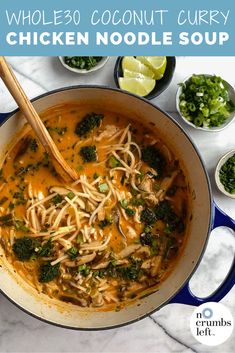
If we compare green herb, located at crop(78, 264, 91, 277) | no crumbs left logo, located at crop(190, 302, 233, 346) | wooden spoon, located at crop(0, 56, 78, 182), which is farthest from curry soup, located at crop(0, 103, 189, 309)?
no crumbs left logo, located at crop(190, 302, 233, 346)

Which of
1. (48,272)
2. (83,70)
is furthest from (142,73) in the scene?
(48,272)

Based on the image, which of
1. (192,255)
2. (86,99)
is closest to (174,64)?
(86,99)

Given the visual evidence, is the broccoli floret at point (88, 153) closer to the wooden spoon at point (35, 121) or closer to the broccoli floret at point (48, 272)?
the wooden spoon at point (35, 121)

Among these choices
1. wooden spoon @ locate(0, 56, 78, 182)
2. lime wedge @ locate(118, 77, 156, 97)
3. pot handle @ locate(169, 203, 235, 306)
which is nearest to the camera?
wooden spoon @ locate(0, 56, 78, 182)

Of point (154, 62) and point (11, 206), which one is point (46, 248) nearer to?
point (11, 206)

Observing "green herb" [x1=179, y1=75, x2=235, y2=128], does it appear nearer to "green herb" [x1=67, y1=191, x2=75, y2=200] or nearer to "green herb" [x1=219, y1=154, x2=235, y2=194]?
"green herb" [x1=219, y1=154, x2=235, y2=194]

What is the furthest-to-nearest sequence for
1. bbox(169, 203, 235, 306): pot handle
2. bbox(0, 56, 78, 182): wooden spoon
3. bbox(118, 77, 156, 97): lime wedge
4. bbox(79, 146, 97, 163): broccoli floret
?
1. bbox(118, 77, 156, 97): lime wedge
2. bbox(79, 146, 97, 163): broccoli floret
3. bbox(169, 203, 235, 306): pot handle
4. bbox(0, 56, 78, 182): wooden spoon

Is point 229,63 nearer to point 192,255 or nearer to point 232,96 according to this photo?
point 232,96

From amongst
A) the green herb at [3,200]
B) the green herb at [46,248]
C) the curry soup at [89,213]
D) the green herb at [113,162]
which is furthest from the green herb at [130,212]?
the green herb at [3,200]
